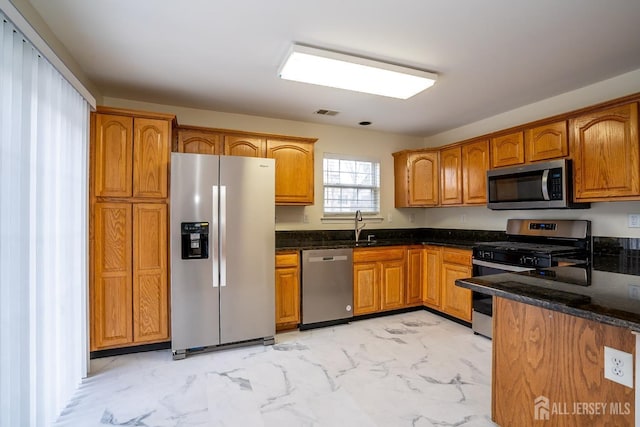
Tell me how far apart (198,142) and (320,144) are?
1575mm

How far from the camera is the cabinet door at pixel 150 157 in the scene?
2777mm

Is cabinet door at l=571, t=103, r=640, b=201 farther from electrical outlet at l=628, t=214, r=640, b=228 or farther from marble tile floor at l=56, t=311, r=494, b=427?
marble tile floor at l=56, t=311, r=494, b=427

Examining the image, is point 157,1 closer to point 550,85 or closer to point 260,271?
point 260,271

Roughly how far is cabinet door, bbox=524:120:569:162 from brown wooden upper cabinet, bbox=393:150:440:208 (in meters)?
1.21

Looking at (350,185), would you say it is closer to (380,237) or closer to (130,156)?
(380,237)

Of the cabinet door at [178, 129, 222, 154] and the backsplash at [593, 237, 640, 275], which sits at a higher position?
the cabinet door at [178, 129, 222, 154]

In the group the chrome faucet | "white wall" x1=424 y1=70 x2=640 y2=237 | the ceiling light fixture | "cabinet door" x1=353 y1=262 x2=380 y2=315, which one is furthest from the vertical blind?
"white wall" x1=424 y1=70 x2=640 y2=237

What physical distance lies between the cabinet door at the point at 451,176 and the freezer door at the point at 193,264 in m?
2.88

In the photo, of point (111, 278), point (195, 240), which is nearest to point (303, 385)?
point (195, 240)

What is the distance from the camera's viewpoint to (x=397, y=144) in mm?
4680

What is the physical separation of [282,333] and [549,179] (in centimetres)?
305

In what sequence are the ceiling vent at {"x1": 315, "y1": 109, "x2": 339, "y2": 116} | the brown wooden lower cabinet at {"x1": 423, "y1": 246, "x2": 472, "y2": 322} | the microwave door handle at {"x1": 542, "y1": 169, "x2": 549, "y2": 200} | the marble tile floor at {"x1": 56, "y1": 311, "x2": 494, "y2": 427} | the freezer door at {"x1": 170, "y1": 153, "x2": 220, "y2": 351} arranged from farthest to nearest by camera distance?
the ceiling vent at {"x1": 315, "y1": 109, "x2": 339, "y2": 116}
the brown wooden lower cabinet at {"x1": 423, "y1": 246, "x2": 472, "y2": 322}
the microwave door handle at {"x1": 542, "y1": 169, "x2": 549, "y2": 200}
the freezer door at {"x1": 170, "y1": 153, "x2": 220, "y2": 351}
the marble tile floor at {"x1": 56, "y1": 311, "x2": 494, "y2": 427}

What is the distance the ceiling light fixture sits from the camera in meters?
2.22

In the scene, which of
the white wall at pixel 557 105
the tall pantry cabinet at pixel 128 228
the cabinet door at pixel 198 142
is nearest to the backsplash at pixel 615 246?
the white wall at pixel 557 105
